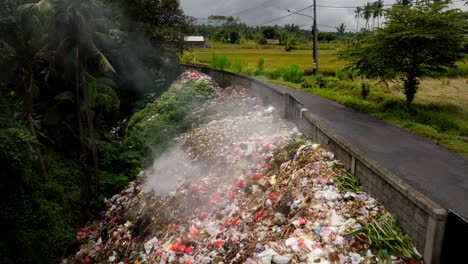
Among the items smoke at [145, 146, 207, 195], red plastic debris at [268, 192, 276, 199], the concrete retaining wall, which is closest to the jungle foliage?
smoke at [145, 146, 207, 195]

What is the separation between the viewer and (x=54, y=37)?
1215 centimetres

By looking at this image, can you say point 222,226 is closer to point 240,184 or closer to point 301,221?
point 240,184

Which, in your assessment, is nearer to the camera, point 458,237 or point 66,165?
point 458,237

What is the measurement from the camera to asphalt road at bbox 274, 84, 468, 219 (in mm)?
5336

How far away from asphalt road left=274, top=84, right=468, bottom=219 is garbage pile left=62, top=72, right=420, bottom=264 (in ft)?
4.17

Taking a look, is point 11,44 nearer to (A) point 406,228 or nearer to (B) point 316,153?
(B) point 316,153

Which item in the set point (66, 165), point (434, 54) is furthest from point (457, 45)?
point (66, 165)

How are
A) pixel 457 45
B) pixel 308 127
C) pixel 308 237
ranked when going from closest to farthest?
pixel 308 237 → pixel 308 127 → pixel 457 45

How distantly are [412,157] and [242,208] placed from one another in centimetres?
402

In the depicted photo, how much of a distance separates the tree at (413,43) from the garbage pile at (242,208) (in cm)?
439

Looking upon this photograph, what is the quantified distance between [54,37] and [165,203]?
822cm

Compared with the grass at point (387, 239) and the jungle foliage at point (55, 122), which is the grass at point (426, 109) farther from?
the jungle foliage at point (55, 122)

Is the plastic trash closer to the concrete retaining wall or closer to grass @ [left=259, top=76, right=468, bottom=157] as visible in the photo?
the concrete retaining wall

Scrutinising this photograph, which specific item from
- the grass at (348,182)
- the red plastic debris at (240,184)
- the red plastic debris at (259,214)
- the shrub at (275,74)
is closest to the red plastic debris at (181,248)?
the red plastic debris at (259,214)
